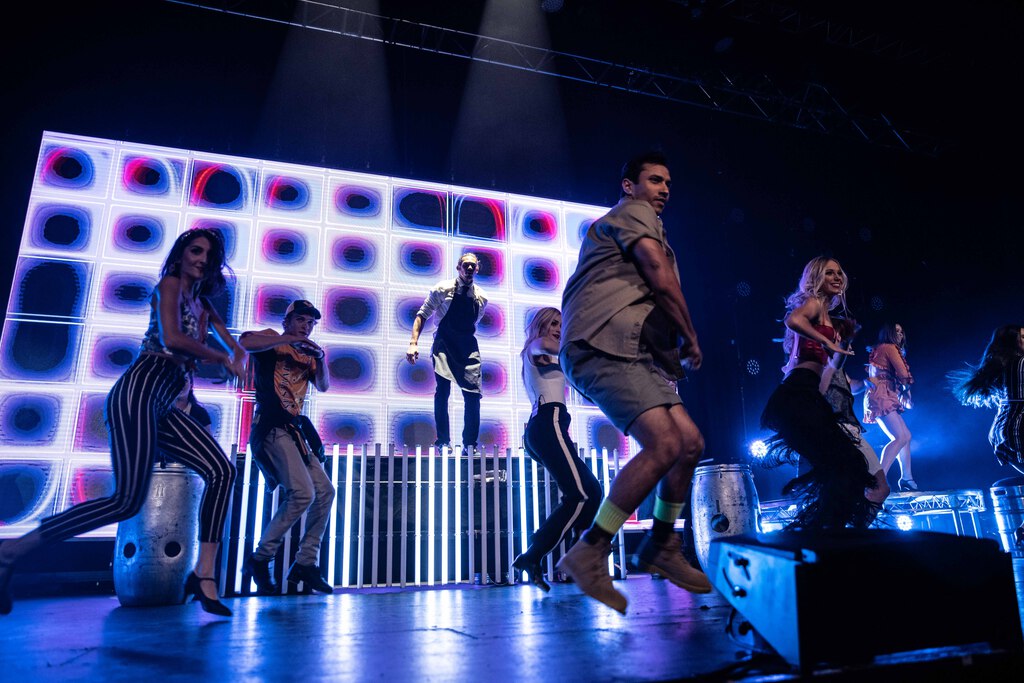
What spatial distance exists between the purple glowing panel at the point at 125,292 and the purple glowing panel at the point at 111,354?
25cm

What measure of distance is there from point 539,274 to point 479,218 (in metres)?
0.96

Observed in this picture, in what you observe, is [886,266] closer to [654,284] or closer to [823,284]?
[823,284]

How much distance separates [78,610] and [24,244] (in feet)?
11.8

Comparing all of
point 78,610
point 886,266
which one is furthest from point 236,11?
point 886,266

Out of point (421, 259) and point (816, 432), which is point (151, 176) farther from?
point (816, 432)

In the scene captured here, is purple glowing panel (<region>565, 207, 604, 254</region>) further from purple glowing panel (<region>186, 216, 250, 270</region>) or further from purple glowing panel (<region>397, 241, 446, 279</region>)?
purple glowing panel (<region>186, 216, 250, 270</region>)

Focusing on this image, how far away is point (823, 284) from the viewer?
4.12 meters

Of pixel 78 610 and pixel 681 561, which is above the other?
pixel 681 561

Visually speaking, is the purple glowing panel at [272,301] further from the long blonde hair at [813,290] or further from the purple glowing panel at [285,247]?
the long blonde hair at [813,290]

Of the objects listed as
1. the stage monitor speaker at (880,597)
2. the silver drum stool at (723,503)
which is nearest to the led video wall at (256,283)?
the silver drum stool at (723,503)

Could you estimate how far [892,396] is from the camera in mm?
7000

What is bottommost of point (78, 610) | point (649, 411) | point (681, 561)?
point (78, 610)

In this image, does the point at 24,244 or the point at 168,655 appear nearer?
the point at 168,655

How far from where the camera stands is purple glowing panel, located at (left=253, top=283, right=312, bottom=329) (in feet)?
20.7
